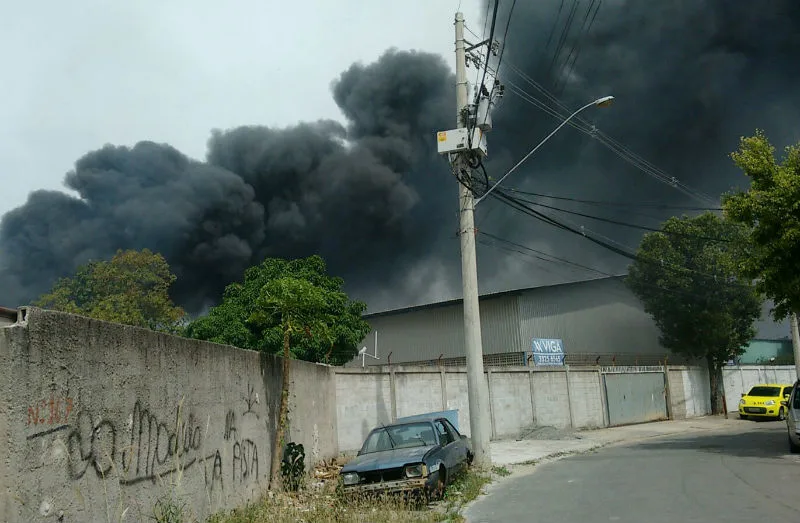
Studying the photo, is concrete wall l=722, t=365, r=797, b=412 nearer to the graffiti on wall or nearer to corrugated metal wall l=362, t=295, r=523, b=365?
corrugated metal wall l=362, t=295, r=523, b=365

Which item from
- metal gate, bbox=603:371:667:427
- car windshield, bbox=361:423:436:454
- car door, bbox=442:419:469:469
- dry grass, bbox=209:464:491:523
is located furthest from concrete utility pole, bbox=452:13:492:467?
metal gate, bbox=603:371:667:427

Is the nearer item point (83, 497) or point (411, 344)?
point (83, 497)

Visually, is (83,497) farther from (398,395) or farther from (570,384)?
(570,384)

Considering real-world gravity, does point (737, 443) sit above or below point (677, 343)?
below

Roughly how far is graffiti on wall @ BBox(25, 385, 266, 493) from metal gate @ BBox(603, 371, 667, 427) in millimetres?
20768

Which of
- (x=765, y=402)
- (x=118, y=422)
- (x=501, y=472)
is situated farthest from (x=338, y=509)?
(x=765, y=402)

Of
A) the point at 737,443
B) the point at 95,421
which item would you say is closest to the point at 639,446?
the point at 737,443

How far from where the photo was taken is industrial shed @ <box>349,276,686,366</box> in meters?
35.4

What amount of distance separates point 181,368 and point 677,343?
3359cm

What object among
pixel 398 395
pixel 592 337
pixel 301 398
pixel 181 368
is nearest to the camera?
pixel 181 368

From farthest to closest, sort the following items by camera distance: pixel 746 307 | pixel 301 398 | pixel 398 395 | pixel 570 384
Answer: pixel 746 307 < pixel 570 384 < pixel 398 395 < pixel 301 398

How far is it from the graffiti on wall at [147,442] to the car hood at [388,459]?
1.60 meters

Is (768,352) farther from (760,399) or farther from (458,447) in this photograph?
(458,447)

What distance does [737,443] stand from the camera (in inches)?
734
